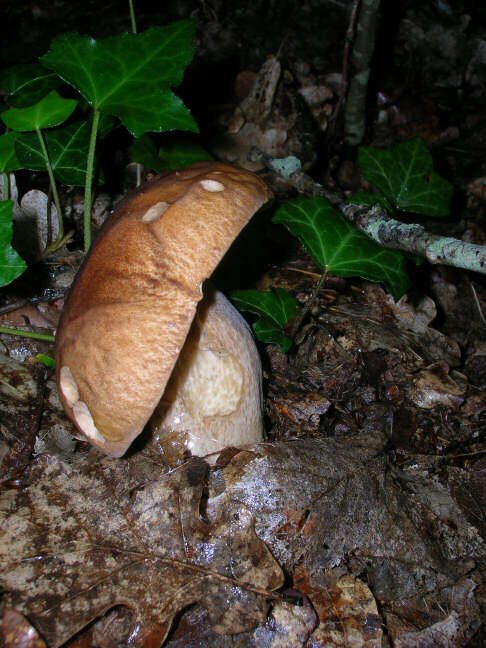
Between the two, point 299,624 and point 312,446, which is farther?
point 312,446

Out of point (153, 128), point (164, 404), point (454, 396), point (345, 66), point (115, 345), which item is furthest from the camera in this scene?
point (345, 66)

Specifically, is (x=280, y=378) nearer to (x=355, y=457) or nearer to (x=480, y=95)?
(x=355, y=457)

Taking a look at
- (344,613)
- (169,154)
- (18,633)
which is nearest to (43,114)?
(169,154)

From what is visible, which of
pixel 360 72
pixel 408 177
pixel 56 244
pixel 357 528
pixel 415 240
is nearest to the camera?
pixel 357 528

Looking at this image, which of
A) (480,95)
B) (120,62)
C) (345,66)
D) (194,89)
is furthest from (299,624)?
(480,95)

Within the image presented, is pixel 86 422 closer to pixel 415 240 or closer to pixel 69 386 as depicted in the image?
pixel 69 386

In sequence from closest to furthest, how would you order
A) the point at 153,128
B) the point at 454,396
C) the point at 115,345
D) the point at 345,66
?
1. the point at 115,345
2. the point at 153,128
3. the point at 454,396
4. the point at 345,66

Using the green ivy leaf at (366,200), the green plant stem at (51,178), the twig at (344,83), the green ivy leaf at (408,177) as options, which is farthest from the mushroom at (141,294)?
the twig at (344,83)
